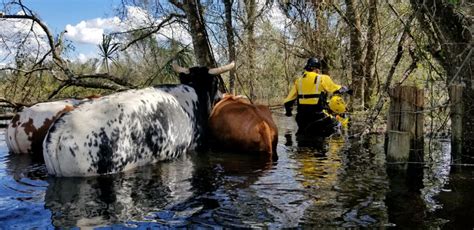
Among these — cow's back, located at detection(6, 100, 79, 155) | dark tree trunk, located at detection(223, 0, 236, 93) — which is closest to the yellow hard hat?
cow's back, located at detection(6, 100, 79, 155)

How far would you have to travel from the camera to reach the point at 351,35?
13820 millimetres

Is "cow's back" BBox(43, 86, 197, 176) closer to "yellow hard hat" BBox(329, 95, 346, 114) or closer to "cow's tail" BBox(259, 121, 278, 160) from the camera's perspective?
"cow's tail" BBox(259, 121, 278, 160)

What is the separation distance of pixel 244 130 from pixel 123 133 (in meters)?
2.16

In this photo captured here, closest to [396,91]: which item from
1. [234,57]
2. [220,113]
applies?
[220,113]

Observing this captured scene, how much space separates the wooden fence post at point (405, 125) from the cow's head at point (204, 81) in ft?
11.1

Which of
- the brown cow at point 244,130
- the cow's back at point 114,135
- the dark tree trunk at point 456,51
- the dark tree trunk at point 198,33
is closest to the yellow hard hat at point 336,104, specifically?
the brown cow at point 244,130

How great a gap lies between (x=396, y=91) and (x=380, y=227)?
2.54 meters

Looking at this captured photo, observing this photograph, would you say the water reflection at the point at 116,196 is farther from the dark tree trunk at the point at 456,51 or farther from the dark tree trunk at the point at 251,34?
the dark tree trunk at the point at 251,34

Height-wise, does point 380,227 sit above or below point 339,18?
below

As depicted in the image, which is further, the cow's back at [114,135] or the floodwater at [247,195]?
the cow's back at [114,135]

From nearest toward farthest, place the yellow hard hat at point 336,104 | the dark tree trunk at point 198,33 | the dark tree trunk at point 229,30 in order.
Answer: the yellow hard hat at point 336,104 → the dark tree trunk at point 198,33 → the dark tree trunk at point 229,30

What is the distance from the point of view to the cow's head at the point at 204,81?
8.57 m

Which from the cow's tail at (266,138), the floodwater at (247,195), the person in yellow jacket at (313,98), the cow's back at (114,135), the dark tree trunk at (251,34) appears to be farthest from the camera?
the dark tree trunk at (251,34)

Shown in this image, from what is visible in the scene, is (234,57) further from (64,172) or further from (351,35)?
(64,172)
